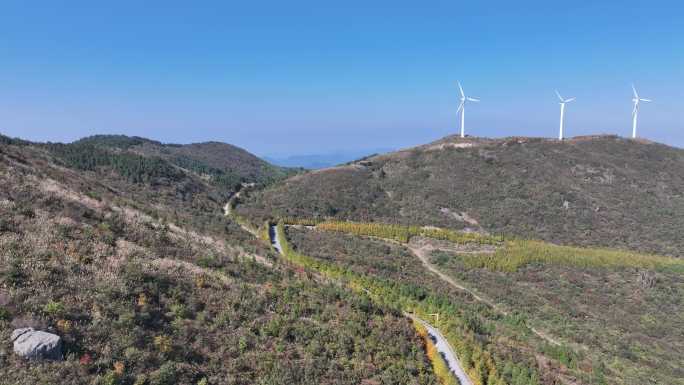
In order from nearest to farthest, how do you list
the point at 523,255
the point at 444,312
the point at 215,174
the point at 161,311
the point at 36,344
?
1. the point at 36,344
2. the point at 161,311
3. the point at 444,312
4. the point at 523,255
5. the point at 215,174

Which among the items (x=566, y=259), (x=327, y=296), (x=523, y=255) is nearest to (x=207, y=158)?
(x=523, y=255)

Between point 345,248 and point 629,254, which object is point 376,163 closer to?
point 345,248

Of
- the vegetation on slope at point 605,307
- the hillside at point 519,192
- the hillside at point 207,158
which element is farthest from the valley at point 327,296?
the hillside at point 207,158

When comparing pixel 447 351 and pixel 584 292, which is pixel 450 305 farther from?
pixel 584 292

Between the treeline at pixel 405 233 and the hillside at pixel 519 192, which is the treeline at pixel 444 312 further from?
the hillside at pixel 519 192

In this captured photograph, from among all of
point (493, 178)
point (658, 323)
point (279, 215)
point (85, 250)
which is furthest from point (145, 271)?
point (493, 178)

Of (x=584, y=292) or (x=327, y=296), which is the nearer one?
(x=327, y=296)
